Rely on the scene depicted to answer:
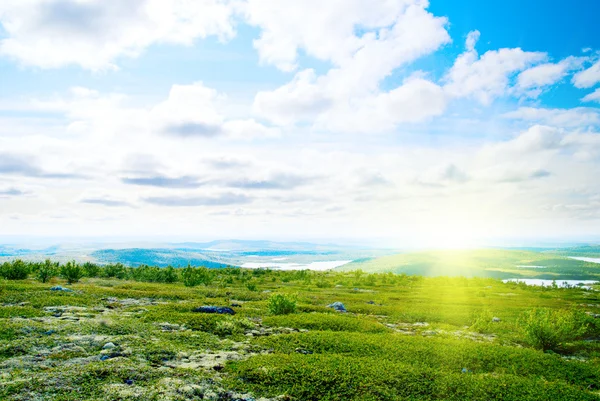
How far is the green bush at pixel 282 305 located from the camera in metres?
23.5

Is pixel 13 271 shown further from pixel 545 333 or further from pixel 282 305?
pixel 545 333

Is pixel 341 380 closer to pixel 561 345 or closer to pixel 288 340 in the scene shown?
pixel 288 340

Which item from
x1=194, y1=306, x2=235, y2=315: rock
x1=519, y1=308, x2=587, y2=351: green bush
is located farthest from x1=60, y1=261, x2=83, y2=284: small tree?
x1=519, y1=308, x2=587, y2=351: green bush

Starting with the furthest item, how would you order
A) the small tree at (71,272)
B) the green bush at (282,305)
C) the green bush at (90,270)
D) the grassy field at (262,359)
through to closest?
the green bush at (90,270)
the small tree at (71,272)
the green bush at (282,305)
the grassy field at (262,359)

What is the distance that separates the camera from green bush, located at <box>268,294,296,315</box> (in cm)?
2355

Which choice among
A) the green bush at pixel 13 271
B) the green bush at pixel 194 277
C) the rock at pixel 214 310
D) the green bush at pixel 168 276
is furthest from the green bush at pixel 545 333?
the green bush at pixel 13 271

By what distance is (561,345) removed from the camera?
61.2ft

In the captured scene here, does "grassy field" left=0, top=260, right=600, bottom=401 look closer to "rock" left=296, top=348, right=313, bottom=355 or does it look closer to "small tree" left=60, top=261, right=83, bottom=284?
"rock" left=296, top=348, right=313, bottom=355

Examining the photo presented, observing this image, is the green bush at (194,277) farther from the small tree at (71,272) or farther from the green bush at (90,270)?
the green bush at (90,270)

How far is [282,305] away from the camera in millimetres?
23672

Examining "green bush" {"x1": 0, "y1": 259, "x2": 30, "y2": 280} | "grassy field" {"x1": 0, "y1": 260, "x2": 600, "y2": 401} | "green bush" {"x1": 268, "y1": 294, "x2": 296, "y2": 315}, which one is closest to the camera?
"grassy field" {"x1": 0, "y1": 260, "x2": 600, "y2": 401}

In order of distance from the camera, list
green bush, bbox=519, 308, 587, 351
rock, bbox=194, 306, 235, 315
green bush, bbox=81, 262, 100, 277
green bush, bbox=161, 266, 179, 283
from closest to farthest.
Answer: green bush, bbox=519, 308, 587, 351, rock, bbox=194, 306, 235, 315, green bush, bbox=161, 266, 179, 283, green bush, bbox=81, 262, 100, 277

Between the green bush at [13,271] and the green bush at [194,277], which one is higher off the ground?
the green bush at [13,271]

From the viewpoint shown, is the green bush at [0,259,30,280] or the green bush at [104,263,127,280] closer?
the green bush at [0,259,30,280]
